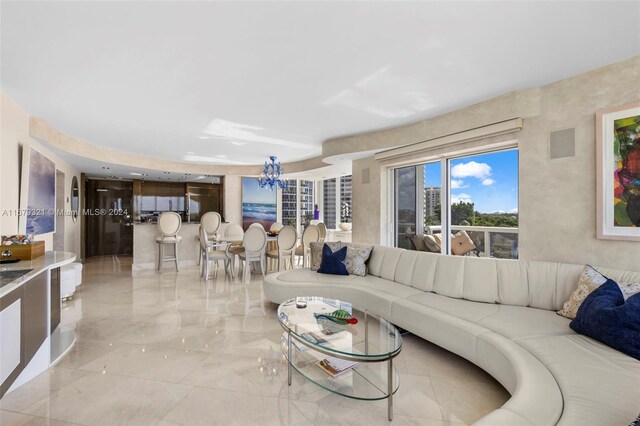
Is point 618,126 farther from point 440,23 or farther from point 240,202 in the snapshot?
point 240,202

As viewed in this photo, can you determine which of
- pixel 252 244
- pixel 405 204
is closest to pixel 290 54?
pixel 405 204

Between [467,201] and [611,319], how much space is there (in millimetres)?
2480

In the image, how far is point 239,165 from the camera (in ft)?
28.1

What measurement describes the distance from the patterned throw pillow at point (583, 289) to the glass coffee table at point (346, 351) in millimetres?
1475

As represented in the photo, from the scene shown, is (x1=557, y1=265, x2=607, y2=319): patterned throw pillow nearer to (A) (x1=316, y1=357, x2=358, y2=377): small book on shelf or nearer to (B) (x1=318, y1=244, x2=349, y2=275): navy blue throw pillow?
(A) (x1=316, y1=357, x2=358, y2=377): small book on shelf

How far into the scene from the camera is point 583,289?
2.40 meters

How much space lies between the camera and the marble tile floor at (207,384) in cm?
191

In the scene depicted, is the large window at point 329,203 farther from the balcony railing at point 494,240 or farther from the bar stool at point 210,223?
the balcony railing at point 494,240

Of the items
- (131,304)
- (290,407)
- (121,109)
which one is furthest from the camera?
(131,304)

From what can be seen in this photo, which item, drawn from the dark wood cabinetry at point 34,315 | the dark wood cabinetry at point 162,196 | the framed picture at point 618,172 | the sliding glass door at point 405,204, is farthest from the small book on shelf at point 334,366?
the dark wood cabinetry at point 162,196

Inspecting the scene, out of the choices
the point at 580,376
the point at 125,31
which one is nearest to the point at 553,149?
the point at 580,376

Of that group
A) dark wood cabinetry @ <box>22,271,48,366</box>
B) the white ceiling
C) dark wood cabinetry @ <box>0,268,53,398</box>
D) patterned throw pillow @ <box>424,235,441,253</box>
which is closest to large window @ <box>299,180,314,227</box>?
patterned throw pillow @ <box>424,235,441,253</box>

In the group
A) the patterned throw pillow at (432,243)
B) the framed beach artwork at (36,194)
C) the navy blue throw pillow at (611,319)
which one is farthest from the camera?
the patterned throw pillow at (432,243)

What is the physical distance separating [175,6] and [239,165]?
6.86 m
